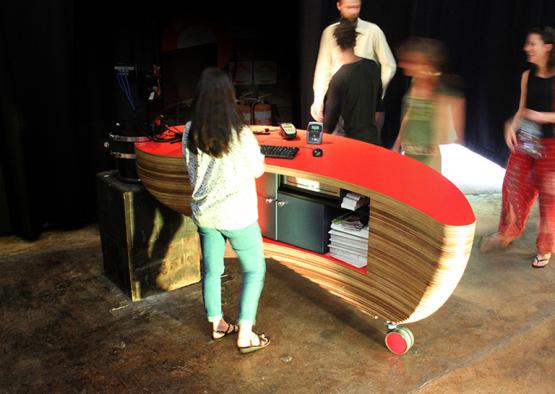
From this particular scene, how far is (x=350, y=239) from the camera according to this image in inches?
105

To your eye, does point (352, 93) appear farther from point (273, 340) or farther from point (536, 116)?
point (273, 340)

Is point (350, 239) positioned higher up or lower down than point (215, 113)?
lower down

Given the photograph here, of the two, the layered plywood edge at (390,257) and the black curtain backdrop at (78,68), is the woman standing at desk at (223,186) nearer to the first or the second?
the layered plywood edge at (390,257)

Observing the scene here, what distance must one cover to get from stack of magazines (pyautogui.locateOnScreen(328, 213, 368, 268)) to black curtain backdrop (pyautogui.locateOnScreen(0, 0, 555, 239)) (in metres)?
1.71

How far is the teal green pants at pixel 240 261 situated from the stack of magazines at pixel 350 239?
→ 391 mm

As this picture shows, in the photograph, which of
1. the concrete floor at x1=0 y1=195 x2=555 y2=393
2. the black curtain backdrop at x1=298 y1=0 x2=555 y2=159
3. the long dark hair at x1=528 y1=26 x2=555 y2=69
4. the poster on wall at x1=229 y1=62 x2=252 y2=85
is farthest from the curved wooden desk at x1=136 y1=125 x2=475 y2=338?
the black curtain backdrop at x1=298 y1=0 x2=555 y2=159

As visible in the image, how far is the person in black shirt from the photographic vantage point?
13.3 ft

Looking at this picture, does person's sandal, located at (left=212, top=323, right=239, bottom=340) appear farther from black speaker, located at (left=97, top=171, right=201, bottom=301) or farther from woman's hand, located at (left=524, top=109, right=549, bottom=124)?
woman's hand, located at (left=524, top=109, right=549, bottom=124)

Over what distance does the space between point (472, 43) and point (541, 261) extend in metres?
2.47

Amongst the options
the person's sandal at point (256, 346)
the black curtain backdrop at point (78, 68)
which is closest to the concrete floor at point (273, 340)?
the person's sandal at point (256, 346)

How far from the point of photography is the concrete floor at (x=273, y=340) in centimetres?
247

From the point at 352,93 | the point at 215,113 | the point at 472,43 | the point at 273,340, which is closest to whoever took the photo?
the point at 215,113

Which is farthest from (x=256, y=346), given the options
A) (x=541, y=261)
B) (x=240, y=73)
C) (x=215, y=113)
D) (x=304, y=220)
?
(x=240, y=73)

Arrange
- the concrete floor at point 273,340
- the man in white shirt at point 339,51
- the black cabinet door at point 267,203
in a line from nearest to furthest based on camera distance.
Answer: the concrete floor at point 273,340, the black cabinet door at point 267,203, the man in white shirt at point 339,51
